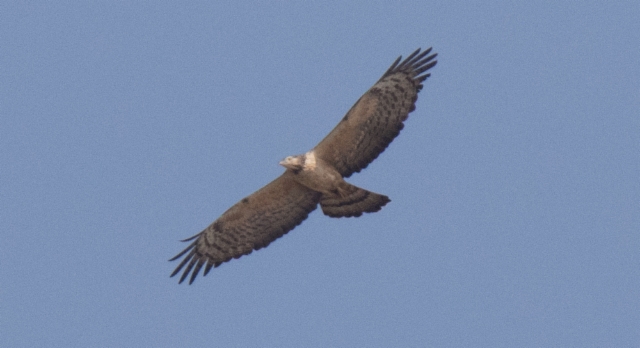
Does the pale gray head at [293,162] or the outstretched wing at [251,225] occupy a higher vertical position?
the pale gray head at [293,162]

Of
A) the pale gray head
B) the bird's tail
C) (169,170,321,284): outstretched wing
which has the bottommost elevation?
(169,170,321,284): outstretched wing

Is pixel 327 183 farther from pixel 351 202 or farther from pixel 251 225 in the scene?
pixel 251 225

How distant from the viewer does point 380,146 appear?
16.1 m

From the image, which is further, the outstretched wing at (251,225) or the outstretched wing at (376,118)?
the outstretched wing at (251,225)

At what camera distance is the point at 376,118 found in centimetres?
1598

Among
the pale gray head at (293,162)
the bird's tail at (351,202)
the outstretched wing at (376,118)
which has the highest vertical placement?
the outstretched wing at (376,118)

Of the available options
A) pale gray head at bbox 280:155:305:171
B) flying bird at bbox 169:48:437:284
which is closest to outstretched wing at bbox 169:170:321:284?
flying bird at bbox 169:48:437:284

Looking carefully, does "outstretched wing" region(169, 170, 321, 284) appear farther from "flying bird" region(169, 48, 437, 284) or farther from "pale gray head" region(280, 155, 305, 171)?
"pale gray head" region(280, 155, 305, 171)

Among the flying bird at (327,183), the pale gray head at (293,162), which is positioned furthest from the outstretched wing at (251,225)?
the pale gray head at (293,162)

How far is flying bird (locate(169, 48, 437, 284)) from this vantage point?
1596 centimetres

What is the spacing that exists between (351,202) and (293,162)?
123cm

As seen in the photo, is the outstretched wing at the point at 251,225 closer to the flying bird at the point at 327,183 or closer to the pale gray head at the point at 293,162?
the flying bird at the point at 327,183

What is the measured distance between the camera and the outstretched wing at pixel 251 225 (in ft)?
54.4

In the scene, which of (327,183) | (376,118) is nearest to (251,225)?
(327,183)
